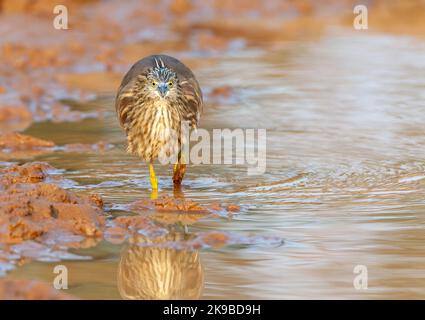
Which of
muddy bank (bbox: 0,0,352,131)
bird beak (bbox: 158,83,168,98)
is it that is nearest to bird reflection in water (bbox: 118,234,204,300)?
bird beak (bbox: 158,83,168,98)

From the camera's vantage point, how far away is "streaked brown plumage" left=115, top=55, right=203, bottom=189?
6965mm

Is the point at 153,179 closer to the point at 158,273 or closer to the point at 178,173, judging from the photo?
the point at 178,173

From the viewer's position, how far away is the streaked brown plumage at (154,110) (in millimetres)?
6965

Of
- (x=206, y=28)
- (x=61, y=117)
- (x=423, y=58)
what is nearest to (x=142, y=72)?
(x=61, y=117)

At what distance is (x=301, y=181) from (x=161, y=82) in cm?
119

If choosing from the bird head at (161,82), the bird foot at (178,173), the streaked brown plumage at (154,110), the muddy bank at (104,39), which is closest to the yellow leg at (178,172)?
the bird foot at (178,173)

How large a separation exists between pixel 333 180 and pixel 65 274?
2.63 meters

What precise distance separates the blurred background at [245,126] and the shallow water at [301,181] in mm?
17

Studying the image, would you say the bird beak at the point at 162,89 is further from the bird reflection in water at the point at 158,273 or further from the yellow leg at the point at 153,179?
the bird reflection in water at the point at 158,273

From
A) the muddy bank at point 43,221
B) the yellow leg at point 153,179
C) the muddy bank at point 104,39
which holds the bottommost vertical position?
the muddy bank at point 43,221

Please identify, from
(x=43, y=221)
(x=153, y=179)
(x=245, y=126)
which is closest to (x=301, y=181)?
(x=153, y=179)
